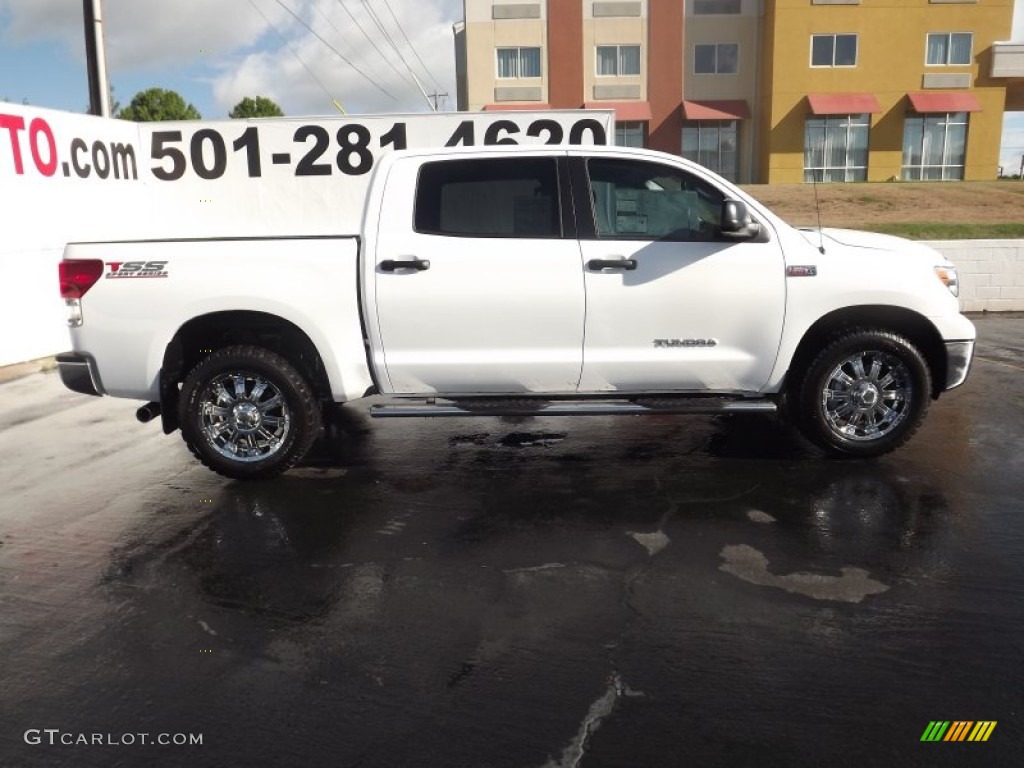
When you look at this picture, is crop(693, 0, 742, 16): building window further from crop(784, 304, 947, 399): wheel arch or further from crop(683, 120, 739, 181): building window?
crop(784, 304, 947, 399): wheel arch

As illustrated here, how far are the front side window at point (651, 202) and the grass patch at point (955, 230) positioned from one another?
18.6 metres

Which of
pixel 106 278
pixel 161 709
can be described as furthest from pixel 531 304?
pixel 161 709

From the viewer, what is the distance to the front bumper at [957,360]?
570cm

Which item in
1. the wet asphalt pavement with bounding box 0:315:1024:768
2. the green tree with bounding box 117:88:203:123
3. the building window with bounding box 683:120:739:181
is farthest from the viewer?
the green tree with bounding box 117:88:203:123

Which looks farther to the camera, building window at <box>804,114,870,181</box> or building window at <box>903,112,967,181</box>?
building window at <box>903,112,967,181</box>

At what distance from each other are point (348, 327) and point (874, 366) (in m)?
3.43

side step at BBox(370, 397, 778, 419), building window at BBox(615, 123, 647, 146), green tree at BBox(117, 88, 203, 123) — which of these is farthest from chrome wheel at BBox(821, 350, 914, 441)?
green tree at BBox(117, 88, 203, 123)

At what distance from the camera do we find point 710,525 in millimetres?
4836

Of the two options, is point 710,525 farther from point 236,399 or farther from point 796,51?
point 796,51

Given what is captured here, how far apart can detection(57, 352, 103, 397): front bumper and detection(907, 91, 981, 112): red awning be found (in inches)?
1595

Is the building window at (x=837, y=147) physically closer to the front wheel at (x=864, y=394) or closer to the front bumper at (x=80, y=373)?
the front wheel at (x=864, y=394)

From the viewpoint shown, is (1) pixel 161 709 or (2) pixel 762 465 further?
(2) pixel 762 465

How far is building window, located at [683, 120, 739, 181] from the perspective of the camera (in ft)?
135

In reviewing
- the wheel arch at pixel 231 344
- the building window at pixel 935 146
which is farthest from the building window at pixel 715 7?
the wheel arch at pixel 231 344
